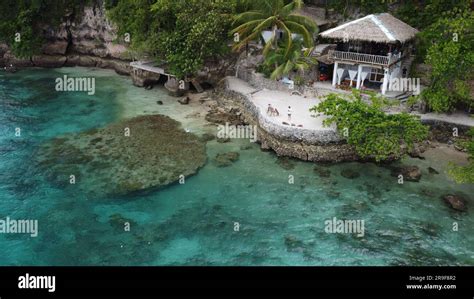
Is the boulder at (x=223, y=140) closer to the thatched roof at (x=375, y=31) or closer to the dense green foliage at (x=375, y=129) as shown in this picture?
the dense green foliage at (x=375, y=129)

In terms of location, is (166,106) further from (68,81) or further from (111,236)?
(111,236)

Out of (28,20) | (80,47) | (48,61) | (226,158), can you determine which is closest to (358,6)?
(226,158)

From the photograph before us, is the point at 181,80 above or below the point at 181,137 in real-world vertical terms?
above

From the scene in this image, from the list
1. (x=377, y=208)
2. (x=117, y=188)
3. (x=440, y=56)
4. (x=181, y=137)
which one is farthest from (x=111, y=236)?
(x=440, y=56)

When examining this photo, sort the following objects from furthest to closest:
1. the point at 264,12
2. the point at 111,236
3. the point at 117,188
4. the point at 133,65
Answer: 1. the point at 133,65
2. the point at 264,12
3. the point at 117,188
4. the point at 111,236

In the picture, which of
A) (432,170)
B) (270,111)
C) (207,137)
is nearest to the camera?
(432,170)

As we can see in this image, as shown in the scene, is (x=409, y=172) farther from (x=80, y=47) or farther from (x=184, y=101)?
(x=80, y=47)

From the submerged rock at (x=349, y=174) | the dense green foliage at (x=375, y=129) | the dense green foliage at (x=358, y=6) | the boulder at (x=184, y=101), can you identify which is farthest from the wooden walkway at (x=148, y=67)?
the submerged rock at (x=349, y=174)
